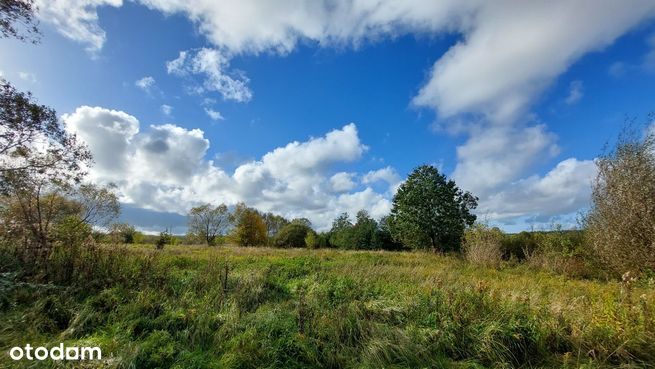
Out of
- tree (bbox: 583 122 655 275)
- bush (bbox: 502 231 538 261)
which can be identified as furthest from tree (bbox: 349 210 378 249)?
tree (bbox: 583 122 655 275)

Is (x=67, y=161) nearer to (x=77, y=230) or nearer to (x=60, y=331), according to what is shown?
(x=77, y=230)

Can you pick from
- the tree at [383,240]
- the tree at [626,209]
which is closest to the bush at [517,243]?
the tree at [626,209]

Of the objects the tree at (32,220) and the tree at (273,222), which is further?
the tree at (273,222)

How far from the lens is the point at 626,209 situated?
11.1m

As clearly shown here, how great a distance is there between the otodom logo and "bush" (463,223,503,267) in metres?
16.9

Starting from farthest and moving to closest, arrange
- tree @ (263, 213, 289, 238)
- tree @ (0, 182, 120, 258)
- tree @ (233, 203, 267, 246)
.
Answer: tree @ (263, 213, 289, 238) < tree @ (233, 203, 267, 246) < tree @ (0, 182, 120, 258)

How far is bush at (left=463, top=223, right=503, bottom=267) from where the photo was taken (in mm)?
16828

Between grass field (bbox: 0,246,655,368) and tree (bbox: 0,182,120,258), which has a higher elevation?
tree (bbox: 0,182,120,258)

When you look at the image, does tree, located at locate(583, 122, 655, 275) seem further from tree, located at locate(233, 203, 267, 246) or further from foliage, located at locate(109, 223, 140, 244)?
tree, located at locate(233, 203, 267, 246)

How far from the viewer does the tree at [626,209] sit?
10.5 meters

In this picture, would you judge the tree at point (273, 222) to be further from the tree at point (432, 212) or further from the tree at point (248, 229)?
the tree at point (432, 212)

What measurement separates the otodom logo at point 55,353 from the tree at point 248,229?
44964 millimetres

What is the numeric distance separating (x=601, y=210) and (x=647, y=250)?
7.33ft

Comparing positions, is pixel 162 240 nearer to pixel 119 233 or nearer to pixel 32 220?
pixel 119 233
